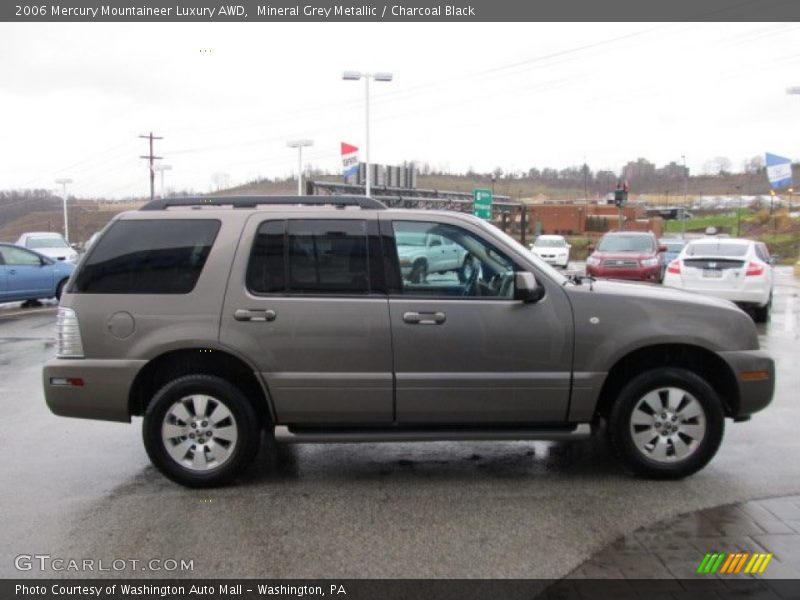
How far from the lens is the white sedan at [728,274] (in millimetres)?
13766

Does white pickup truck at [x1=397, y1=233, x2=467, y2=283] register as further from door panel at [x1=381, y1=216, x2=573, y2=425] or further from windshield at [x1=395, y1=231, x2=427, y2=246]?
door panel at [x1=381, y1=216, x2=573, y2=425]

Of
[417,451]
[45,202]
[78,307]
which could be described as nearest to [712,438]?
[417,451]

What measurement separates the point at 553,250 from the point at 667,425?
28.0 metres

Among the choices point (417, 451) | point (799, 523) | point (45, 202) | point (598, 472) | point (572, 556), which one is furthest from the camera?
point (45, 202)

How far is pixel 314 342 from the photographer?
4.94 meters

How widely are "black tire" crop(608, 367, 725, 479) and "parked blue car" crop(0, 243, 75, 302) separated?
49.6 ft

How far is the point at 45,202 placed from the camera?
48156mm

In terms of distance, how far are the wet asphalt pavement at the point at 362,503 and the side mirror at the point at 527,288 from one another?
1.31 meters

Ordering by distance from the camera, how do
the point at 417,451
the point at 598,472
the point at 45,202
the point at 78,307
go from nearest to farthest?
1. the point at 78,307
2. the point at 598,472
3. the point at 417,451
4. the point at 45,202

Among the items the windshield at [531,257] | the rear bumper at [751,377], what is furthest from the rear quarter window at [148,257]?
the rear bumper at [751,377]

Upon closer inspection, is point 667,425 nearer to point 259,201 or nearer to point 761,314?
point 259,201

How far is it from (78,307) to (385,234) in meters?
2.17

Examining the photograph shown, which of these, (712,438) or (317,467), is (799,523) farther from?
(317,467)

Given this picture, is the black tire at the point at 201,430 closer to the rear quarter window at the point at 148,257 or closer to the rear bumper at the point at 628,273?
the rear quarter window at the point at 148,257
